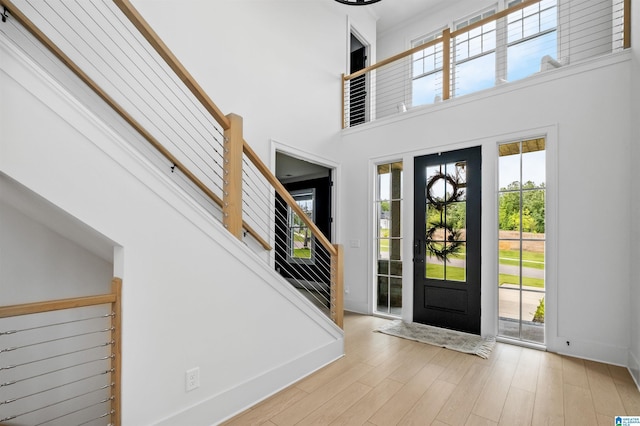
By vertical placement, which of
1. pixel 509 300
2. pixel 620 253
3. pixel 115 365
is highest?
pixel 620 253

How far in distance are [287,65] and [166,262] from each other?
310cm

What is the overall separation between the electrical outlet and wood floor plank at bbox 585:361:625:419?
268 cm

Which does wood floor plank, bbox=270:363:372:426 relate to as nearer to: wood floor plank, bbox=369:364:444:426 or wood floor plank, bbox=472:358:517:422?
wood floor plank, bbox=369:364:444:426

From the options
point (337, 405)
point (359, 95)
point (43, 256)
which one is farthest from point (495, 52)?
point (43, 256)

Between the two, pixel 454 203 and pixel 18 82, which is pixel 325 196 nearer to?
pixel 454 203

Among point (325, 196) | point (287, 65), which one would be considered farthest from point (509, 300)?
point (287, 65)

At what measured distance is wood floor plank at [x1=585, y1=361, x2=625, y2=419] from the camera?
207cm

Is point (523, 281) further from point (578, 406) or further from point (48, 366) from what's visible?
point (48, 366)

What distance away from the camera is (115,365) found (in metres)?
1.49

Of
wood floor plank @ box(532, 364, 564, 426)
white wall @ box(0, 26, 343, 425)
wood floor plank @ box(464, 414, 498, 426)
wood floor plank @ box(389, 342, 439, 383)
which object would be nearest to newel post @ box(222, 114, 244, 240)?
white wall @ box(0, 26, 343, 425)

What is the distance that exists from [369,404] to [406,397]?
304mm

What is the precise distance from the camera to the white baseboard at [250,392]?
5.87ft

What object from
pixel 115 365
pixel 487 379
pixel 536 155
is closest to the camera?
pixel 115 365

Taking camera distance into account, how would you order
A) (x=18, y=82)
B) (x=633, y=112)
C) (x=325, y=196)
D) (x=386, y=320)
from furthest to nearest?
1. (x=325, y=196)
2. (x=386, y=320)
3. (x=633, y=112)
4. (x=18, y=82)
